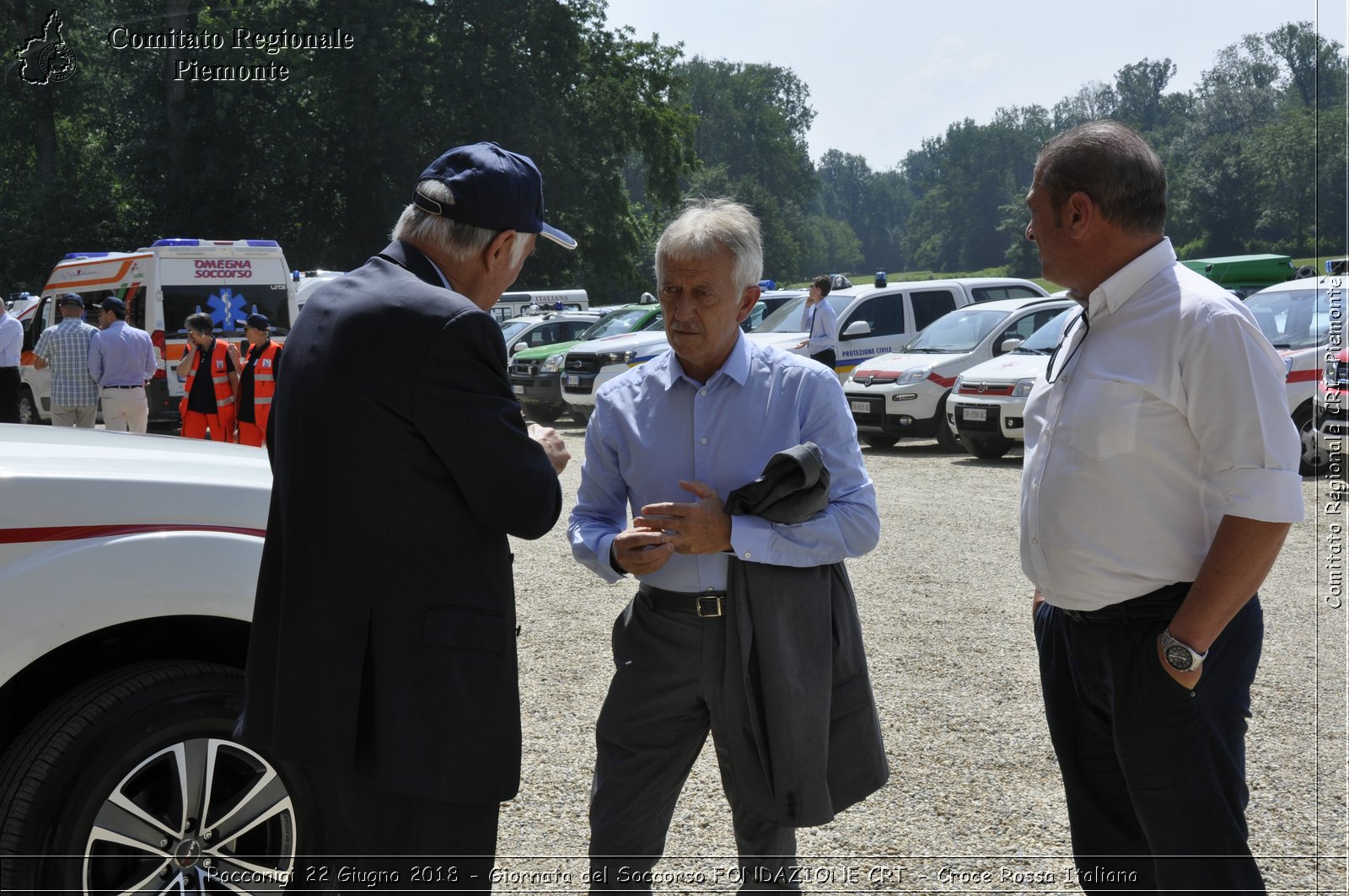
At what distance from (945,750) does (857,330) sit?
11.6 metres

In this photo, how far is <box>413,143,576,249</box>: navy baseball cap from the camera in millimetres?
2309

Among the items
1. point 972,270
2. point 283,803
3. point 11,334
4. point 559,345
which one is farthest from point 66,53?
point 972,270

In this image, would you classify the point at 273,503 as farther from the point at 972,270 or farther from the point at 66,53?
the point at 972,270

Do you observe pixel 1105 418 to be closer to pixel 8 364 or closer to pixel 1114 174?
pixel 1114 174

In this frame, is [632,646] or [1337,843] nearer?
[632,646]

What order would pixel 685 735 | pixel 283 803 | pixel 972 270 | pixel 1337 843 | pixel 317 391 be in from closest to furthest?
pixel 317 391 < pixel 685 735 < pixel 283 803 < pixel 1337 843 < pixel 972 270

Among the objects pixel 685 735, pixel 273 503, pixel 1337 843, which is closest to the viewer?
pixel 273 503

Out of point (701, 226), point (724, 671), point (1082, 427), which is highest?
point (701, 226)

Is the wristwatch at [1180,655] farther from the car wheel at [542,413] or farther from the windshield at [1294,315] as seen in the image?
the car wheel at [542,413]

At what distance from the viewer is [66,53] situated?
33.9 meters

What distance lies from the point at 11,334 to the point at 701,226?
1350 centimetres

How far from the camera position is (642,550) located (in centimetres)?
258

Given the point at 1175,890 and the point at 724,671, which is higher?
the point at 724,671

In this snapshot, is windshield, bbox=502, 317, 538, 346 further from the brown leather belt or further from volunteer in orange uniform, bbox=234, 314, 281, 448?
the brown leather belt
